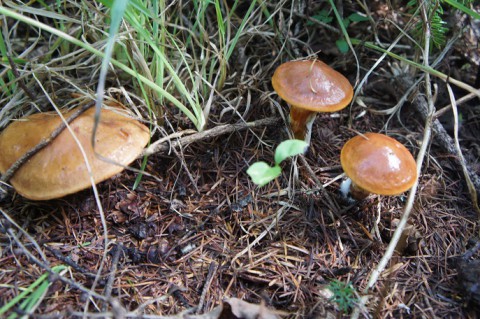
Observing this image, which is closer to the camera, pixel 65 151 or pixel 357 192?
pixel 65 151

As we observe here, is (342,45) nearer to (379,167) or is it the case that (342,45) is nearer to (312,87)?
(312,87)

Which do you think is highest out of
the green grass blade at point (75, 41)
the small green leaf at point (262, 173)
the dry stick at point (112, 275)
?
the green grass blade at point (75, 41)

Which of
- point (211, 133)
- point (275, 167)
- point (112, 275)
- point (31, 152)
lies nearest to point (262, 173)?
point (275, 167)

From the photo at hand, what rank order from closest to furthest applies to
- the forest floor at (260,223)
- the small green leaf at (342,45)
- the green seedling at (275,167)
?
1. the green seedling at (275,167)
2. the forest floor at (260,223)
3. the small green leaf at (342,45)

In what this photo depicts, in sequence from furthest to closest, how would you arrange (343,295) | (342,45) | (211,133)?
(342,45) < (211,133) < (343,295)

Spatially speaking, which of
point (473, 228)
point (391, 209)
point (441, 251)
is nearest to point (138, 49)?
point (391, 209)

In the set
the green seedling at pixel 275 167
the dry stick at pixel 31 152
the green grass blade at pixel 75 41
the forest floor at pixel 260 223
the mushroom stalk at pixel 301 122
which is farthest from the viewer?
the mushroom stalk at pixel 301 122

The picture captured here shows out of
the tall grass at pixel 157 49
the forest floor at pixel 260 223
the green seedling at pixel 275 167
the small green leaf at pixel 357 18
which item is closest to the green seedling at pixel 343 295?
the forest floor at pixel 260 223

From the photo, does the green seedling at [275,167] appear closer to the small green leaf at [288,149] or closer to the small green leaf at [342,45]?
the small green leaf at [288,149]
